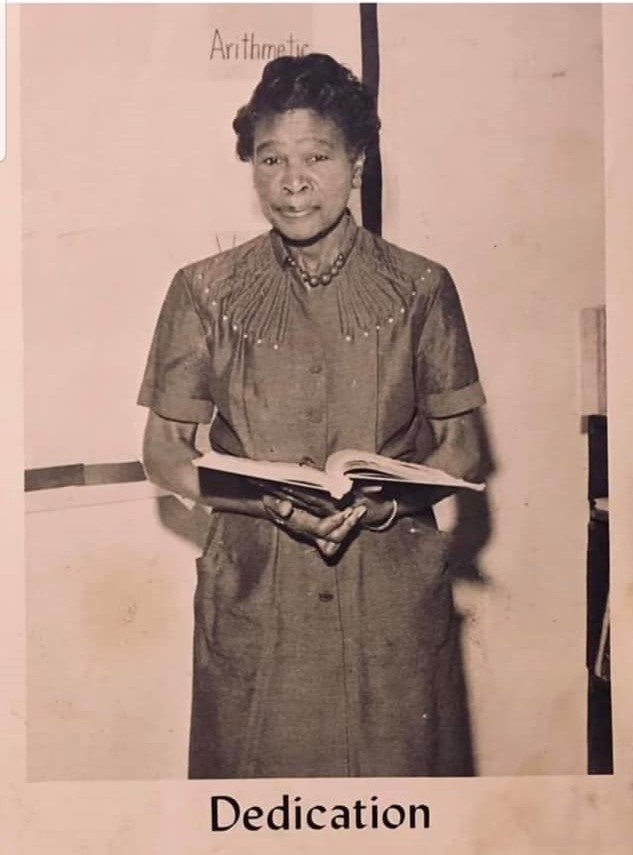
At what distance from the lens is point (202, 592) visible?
0.83 m

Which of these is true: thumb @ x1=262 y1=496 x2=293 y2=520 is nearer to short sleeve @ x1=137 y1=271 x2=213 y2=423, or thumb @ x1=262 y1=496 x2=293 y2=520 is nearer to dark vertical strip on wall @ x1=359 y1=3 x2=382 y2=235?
short sleeve @ x1=137 y1=271 x2=213 y2=423

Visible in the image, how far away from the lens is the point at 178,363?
83cm

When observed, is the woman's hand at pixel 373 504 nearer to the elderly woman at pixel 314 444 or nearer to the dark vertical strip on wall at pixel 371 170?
the elderly woman at pixel 314 444

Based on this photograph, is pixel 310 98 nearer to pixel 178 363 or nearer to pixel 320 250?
pixel 320 250

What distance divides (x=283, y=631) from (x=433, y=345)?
0.25 metres

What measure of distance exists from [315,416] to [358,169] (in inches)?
7.7

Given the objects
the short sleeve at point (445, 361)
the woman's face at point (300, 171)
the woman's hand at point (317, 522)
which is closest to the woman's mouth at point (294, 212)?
the woman's face at point (300, 171)

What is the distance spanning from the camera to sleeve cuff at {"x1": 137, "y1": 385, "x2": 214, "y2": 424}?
83 centimetres

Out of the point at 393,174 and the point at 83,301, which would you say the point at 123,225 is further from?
the point at 393,174

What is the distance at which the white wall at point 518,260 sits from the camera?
84 cm

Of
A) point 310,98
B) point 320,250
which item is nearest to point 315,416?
point 320,250

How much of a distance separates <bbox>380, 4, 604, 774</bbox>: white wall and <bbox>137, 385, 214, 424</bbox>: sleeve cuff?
0.20m

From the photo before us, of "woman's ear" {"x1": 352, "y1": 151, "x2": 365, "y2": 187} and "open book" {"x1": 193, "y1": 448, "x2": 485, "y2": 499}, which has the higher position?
"woman's ear" {"x1": 352, "y1": 151, "x2": 365, "y2": 187}

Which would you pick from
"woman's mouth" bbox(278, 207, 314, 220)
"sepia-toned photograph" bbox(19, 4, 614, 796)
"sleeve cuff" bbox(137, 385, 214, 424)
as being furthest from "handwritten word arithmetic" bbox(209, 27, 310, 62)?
"sleeve cuff" bbox(137, 385, 214, 424)
